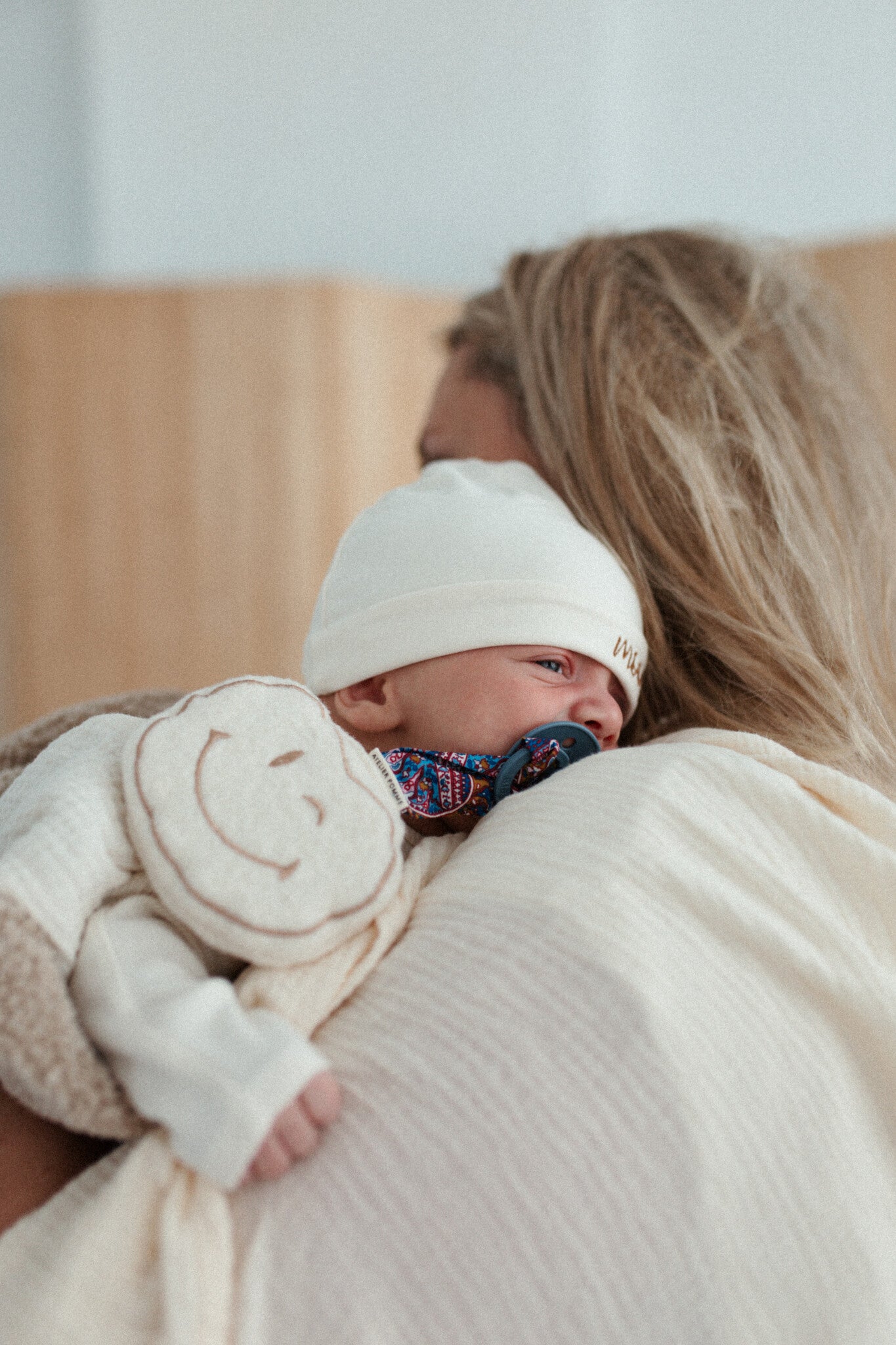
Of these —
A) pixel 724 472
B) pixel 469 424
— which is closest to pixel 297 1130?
pixel 724 472

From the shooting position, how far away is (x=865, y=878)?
72 centimetres

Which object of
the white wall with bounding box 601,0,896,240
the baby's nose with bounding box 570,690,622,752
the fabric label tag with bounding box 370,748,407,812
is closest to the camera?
the fabric label tag with bounding box 370,748,407,812

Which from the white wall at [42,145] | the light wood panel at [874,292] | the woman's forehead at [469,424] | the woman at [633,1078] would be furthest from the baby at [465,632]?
the white wall at [42,145]

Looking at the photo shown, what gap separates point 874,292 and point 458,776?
1.99m

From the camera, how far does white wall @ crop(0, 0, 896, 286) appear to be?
327 cm

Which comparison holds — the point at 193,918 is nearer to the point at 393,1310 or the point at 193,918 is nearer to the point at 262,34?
the point at 393,1310

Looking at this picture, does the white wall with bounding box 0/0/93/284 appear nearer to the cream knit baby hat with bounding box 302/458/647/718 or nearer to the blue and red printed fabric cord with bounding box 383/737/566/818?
the cream knit baby hat with bounding box 302/458/647/718

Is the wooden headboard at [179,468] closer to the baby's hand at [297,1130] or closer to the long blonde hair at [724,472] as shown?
the long blonde hair at [724,472]

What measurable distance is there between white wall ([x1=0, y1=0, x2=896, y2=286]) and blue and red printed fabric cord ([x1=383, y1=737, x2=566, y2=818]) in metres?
2.74

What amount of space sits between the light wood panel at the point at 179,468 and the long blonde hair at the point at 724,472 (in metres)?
1.55

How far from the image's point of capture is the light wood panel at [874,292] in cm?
243

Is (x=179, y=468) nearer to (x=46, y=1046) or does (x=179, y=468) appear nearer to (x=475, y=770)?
(x=475, y=770)

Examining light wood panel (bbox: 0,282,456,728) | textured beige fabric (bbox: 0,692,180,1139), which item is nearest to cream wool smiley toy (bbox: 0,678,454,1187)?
textured beige fabric (bbox: 0,692,180,1139)

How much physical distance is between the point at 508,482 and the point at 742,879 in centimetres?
41
